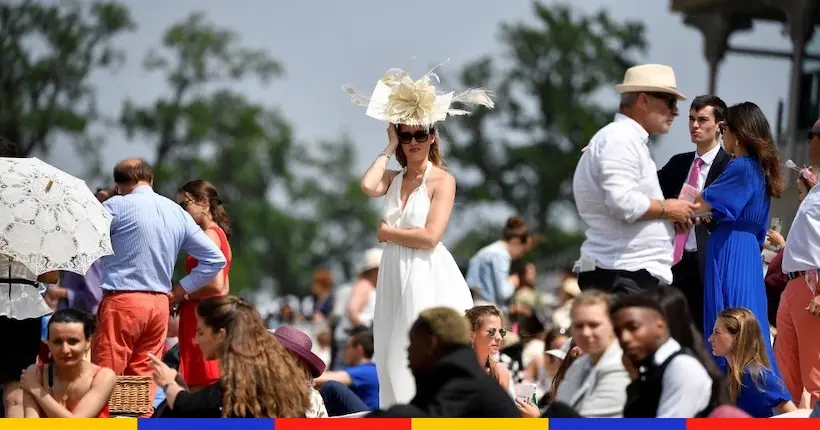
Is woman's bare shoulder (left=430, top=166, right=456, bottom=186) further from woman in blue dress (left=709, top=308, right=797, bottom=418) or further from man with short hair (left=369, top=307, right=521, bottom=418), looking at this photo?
man with short hair (left=369, top=307, right=521, bottom=418)

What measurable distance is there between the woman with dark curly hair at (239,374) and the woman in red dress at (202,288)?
1833 millimetres

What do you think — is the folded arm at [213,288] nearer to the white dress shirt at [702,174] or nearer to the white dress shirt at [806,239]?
the white dress shirt at [702,174]

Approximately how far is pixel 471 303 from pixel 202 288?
5.56 ft

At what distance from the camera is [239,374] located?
6516 millimetres

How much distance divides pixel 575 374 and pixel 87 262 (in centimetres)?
289

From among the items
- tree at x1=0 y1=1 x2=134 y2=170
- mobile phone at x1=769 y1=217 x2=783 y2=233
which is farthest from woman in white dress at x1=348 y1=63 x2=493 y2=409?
tree at x1=0 y1=1 x2=134 y2=170

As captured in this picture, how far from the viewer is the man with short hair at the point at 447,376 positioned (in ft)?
19.6

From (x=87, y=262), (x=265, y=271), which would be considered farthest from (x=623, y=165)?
(x=265, y=271)

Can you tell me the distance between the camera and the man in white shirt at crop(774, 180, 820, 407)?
320 inches

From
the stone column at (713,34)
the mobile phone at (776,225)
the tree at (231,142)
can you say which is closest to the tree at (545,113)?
the tree at (231,142)

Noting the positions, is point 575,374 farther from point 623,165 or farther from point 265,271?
point 265,271

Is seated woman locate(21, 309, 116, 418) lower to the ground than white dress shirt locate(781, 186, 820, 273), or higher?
lower

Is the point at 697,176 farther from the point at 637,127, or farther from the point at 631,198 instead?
the point at 631,198

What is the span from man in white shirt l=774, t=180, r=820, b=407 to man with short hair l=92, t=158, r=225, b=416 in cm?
308
